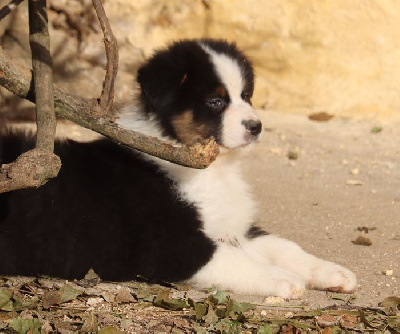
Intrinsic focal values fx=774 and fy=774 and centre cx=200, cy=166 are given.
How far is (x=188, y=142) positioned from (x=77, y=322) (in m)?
1.36

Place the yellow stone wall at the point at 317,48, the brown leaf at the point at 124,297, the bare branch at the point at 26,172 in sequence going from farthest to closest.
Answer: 1. the yellow stone wall at the point at 317,48
2. the brown leaf at the point at 124,297
3. the bare branch at the point at 26,172

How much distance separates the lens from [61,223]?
3916mm

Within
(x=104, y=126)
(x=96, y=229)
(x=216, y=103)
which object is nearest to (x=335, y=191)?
(x=216, y=103)

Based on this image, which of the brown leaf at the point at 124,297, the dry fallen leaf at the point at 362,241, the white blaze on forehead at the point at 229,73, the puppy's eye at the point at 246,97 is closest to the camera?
the brown leaf at the point at 124,297

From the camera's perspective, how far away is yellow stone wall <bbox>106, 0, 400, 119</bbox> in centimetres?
787

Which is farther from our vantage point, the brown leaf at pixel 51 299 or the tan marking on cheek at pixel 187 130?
the tan marking on cheek at pixel 187 130

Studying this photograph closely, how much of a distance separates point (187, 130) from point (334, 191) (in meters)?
2.20

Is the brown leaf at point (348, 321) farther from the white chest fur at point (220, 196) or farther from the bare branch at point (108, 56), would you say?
the bare branch at point (108, 56)

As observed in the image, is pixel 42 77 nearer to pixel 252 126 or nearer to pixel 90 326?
pixel 90 326

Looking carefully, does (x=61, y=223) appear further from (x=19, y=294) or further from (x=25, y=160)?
(x=25, y=160)

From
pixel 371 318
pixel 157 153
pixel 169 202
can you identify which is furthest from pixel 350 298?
pixel 157 153

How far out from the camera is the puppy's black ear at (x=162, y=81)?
4363 millimetres

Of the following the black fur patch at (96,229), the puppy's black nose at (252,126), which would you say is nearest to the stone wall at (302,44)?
the puppy's black nose at (252,126)

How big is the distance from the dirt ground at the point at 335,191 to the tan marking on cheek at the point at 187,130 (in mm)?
981
